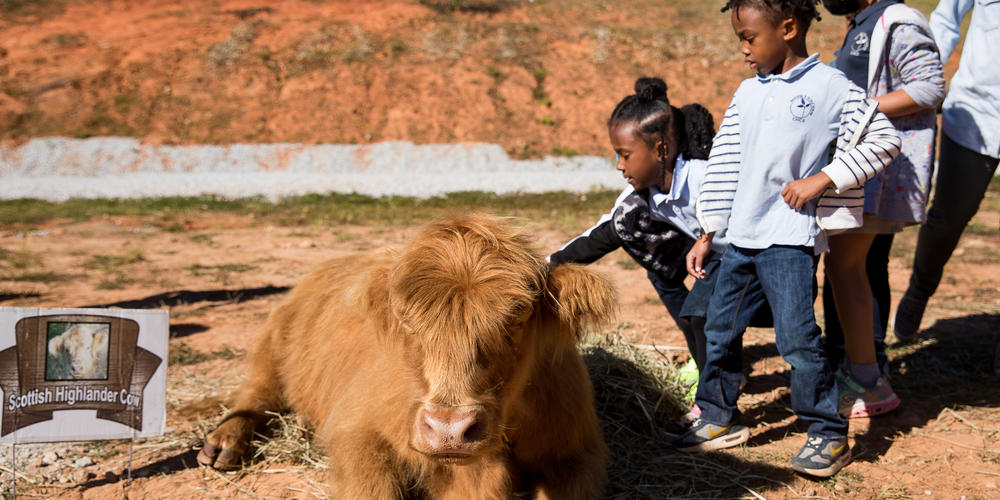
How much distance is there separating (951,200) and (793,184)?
1838 mm

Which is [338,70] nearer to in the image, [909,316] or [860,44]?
[909,316]

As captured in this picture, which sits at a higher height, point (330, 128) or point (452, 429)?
point (330, 128)

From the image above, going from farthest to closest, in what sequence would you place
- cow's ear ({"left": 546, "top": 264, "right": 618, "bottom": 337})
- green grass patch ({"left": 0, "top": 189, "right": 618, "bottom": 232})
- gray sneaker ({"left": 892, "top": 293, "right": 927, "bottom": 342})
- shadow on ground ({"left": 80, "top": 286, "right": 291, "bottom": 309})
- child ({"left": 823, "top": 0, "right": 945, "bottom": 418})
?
green grass patch ({"left": 0, "top": 189, "right": 618, "bottom": 232})
shadow on ground ({"left": 80, "top": 286, "right": 291, "bottom": 309})
gray sneaker ({"left": 892, "top": 293, "right": 927, "bottom": 342})
child ({"left": 823, "top": 0, "right": 945, "bottom": 418})
cow's ear ({"left": 546, "top": 264, "right": 618, "bottom": 337})

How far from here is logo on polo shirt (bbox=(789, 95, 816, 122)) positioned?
342 cm

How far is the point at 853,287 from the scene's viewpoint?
404 centimetres

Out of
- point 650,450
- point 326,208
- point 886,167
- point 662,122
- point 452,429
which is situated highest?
point 662,122

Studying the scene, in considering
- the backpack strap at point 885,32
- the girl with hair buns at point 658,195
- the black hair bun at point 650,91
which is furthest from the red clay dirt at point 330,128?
the backpack strap at point 885,32

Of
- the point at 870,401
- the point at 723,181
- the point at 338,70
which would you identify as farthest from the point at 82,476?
the point at 338,70

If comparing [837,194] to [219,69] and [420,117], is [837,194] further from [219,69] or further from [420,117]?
[219,69]

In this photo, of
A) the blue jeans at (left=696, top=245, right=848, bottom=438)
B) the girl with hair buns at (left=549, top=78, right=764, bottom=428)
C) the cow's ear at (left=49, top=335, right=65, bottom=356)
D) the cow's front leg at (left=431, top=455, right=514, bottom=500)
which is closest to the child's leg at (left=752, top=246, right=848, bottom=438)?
the blue jeans at (left=696, top=245, right=848, bottom=438)

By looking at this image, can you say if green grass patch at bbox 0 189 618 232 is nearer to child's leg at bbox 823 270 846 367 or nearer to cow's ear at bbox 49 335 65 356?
child's leg at bbox 823 270 846 367

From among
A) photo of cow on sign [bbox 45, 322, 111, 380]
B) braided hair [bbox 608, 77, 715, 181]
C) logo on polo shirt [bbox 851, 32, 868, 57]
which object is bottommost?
photo of cow on sign [bbox 45, 322, 111, 380]

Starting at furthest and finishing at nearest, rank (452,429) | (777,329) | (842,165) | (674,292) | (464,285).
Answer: (674,292), (777,329), (842,165), (464,285), (452,429)

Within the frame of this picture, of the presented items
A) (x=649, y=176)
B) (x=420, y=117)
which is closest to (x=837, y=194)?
(x=649, y=176)
